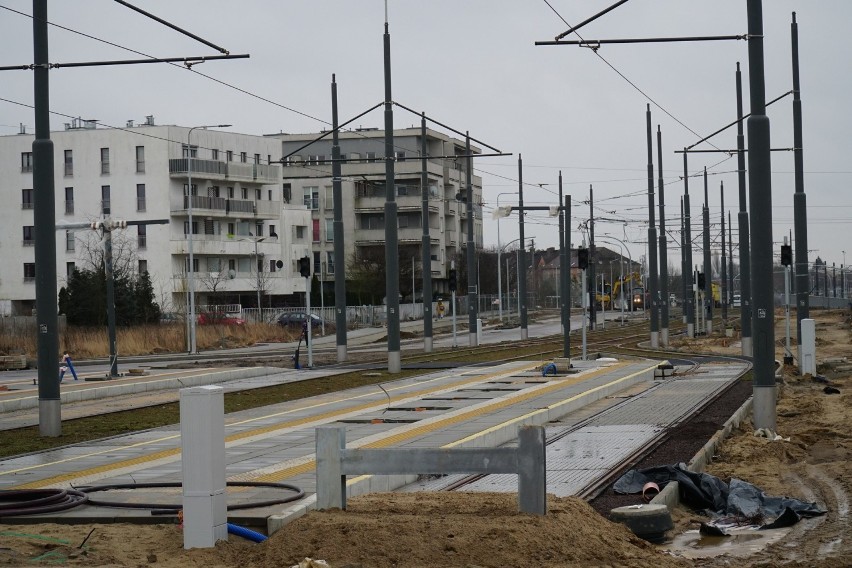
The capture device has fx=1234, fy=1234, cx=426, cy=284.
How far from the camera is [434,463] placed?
30.9 ft

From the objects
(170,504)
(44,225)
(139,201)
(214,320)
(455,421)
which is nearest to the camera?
(170,504)

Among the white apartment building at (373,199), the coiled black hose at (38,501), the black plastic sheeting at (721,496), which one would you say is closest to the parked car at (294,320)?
the white apartment building at (373,199)

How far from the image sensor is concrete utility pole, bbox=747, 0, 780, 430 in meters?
18.0

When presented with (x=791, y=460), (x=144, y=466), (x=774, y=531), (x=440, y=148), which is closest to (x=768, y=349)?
(x=791, y=460)

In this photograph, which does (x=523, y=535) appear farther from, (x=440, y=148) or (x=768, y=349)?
(x=440, y=148)

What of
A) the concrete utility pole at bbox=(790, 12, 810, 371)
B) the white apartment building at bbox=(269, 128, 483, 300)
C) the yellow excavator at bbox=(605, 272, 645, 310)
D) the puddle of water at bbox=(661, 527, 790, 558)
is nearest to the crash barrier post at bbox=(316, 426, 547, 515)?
the puddle of water at bbox=(661, 527, 790, 558)

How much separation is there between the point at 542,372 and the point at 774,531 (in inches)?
861

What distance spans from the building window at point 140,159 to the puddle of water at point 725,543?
77207mm

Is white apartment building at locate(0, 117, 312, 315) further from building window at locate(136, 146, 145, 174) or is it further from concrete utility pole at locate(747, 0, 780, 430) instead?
concrete utility pole at locate(747, 0, 780, 430)

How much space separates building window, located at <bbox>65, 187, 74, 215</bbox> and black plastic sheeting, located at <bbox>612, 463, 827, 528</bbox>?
77254 mm

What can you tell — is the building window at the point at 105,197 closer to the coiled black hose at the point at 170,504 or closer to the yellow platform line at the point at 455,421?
the yellow platform line at the point at 455,421

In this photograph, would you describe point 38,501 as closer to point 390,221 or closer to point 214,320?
point 390,221

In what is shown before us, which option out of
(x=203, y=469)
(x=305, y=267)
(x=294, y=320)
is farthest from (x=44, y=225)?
(x=294, y=320)

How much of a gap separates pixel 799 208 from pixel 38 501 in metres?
26.7
